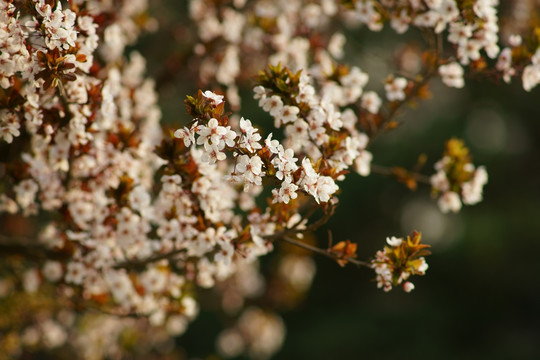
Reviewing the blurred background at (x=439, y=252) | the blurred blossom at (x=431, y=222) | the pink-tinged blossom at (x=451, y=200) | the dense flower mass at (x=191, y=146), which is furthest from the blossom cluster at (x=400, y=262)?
the blurred blossom at (x=431, y=222)

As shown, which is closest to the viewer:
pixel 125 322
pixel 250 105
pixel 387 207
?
pixel 125 322

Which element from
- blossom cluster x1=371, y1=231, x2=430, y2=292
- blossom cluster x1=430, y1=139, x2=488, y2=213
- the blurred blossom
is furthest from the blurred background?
blossom cluster x1=371, y1=231, x2=430, y2=292

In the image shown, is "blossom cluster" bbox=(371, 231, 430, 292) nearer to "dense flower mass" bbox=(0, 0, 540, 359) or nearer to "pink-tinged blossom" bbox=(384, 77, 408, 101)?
"dense flower mass" bbox=(0, 0, 540, 359)

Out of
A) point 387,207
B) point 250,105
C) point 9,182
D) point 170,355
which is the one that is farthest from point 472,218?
point 9,182

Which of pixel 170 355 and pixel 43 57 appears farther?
pixel 170 355

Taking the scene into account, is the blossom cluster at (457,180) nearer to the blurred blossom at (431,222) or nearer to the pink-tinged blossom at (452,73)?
the pink-tinged blossom at (452,73)

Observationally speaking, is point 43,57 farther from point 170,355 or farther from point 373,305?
point 373,305
